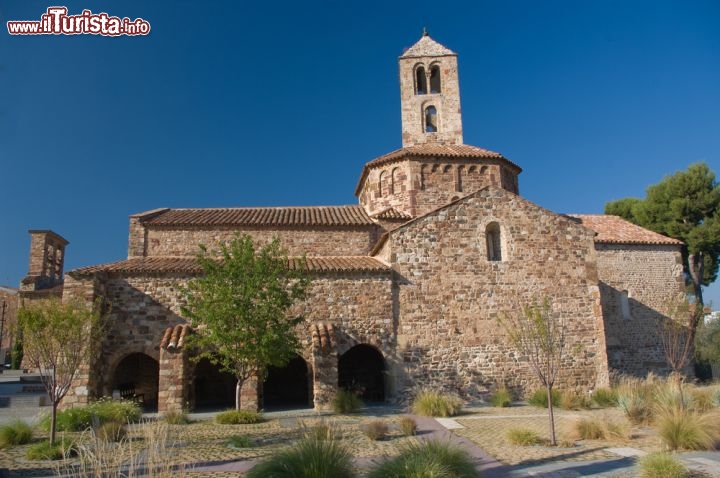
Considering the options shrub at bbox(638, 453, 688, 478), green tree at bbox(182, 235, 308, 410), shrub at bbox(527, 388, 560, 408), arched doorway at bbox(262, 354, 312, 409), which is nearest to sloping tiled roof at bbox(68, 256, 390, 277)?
green tree at bbox(182, 235, 308, 410)

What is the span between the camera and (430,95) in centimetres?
2503

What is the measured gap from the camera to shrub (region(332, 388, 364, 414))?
15.3 m

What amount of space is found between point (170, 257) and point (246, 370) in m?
7.69

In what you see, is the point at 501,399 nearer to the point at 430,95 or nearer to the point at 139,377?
the point at 139,377

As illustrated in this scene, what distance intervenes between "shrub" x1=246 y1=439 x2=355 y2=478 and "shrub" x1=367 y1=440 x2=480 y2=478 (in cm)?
46

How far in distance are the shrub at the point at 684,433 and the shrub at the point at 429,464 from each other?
4855 millimetres

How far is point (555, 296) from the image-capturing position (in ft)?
60.6

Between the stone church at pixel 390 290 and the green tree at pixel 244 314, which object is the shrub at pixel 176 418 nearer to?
the green tree at pixel 244 314

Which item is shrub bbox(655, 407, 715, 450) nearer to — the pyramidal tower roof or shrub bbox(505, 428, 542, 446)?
shrub bbox(505, 428, 542, 446)

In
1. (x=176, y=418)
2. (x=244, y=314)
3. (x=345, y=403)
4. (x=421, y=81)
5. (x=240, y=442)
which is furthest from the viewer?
(x=421, y=81)

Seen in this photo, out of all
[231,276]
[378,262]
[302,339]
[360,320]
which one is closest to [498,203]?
[378,262]

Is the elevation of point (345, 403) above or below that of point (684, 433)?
below

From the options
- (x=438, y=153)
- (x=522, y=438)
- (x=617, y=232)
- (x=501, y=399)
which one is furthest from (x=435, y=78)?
(x=522, y=438)

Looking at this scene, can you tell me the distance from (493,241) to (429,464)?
43.5 feet
